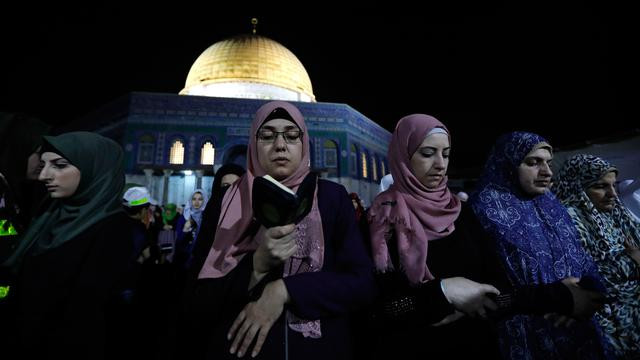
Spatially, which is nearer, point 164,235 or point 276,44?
point 164,235

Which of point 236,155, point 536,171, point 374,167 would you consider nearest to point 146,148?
point 236,155

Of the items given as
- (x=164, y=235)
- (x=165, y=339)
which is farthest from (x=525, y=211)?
(x=164, y=235)

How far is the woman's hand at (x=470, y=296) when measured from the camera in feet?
4.25

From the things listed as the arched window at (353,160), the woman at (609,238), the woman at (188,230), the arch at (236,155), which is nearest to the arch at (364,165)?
the arched window at (353,160)

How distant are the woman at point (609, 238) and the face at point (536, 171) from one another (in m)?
0.60

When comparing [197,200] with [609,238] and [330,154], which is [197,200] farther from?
[330,154]

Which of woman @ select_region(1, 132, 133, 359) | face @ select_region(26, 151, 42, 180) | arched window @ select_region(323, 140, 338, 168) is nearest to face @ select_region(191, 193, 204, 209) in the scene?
face @ select_region(26, 151, 42, 180)

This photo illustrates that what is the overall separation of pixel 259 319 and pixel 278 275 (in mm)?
170

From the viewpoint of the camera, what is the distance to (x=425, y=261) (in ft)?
4.86

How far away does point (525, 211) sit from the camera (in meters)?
1.91

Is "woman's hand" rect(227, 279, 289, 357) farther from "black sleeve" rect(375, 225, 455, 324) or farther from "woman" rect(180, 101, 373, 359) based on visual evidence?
"black sleeve" rect(375, 225, 455, 324)

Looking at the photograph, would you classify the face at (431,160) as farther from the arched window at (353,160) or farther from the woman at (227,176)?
the arched window at (353,160)

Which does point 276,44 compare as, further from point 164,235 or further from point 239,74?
point 164,235

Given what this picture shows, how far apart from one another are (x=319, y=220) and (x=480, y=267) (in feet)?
2.96
